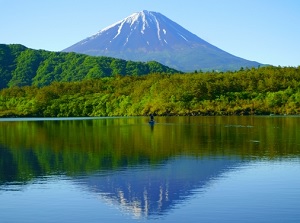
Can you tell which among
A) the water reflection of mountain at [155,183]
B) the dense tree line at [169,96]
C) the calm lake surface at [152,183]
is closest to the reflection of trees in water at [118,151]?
the calm lake surface at [152,183]

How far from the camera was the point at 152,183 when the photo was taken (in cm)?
2414

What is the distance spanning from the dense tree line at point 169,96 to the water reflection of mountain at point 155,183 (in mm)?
90630

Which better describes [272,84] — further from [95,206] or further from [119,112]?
[95,206]

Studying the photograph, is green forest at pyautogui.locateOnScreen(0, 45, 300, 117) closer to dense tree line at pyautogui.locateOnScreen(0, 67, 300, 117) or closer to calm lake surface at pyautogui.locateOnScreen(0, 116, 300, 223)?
dense tree line at pyautogui.locateOnScreen(0, 67, 300, 117)

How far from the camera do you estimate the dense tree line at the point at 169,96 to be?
122 metres

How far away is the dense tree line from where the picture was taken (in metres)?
122

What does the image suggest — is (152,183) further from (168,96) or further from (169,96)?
(168,96)

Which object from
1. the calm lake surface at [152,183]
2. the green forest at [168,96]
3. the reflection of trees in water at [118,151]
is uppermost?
the green forest at [168,96]

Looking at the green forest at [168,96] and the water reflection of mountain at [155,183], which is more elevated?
the green forest at [168,96]

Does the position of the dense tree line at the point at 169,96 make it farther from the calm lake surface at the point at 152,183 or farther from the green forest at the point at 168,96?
the calm lake surface at the point at 152,183

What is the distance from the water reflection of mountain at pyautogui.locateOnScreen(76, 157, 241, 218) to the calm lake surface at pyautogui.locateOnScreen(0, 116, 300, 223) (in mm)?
37

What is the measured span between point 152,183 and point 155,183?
135 millimetres

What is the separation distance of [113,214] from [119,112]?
4694 inches

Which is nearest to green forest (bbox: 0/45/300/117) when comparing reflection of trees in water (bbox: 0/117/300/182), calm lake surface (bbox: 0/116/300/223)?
reflection of trees in water (bbox: 0/117/300/182)
